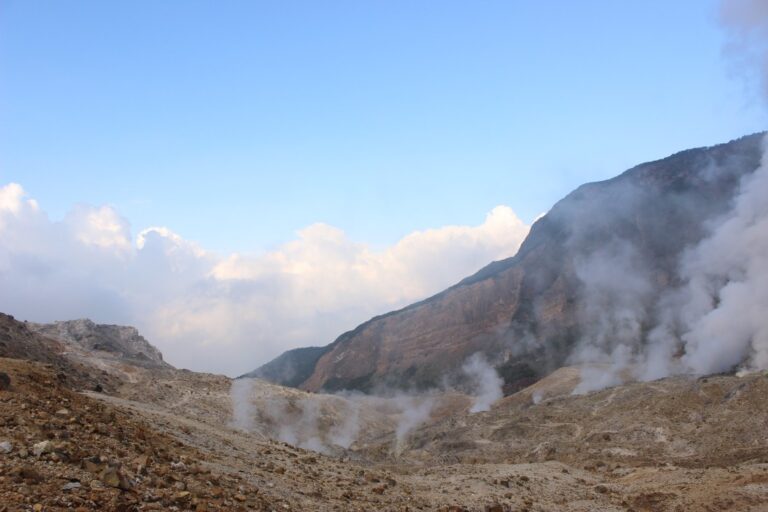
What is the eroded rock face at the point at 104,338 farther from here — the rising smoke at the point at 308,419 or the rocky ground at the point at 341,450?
the rising smoke at the point at 308,419

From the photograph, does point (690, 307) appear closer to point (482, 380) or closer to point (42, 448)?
point (482, 380)

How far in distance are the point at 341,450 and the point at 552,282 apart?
213 feet

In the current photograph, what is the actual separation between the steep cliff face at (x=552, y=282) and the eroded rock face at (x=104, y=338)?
40905 mm

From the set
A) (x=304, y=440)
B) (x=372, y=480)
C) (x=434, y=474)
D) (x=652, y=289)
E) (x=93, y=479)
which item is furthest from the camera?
(x=652, y=289)

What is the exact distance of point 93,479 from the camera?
10477 mm

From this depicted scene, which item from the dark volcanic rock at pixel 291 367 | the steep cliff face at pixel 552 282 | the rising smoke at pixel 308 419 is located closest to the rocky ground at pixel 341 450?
the rising smoke at pixel 308 419

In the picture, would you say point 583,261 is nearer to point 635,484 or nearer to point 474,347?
point 474,347

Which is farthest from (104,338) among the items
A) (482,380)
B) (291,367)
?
(291,367)

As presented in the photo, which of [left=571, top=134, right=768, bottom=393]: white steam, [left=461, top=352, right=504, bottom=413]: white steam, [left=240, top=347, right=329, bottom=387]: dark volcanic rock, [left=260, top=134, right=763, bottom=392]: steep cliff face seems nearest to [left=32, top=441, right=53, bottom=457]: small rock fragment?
[left=571, top=134, right=768, bottom=393]: white steam

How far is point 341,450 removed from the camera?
4772 centimetres

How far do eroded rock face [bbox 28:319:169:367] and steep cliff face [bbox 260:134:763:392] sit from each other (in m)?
40.9

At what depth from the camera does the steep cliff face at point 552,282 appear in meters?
94.6

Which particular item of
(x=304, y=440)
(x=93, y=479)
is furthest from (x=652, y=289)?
(x=93, y=479)

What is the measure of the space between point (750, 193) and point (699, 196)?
27.3m
